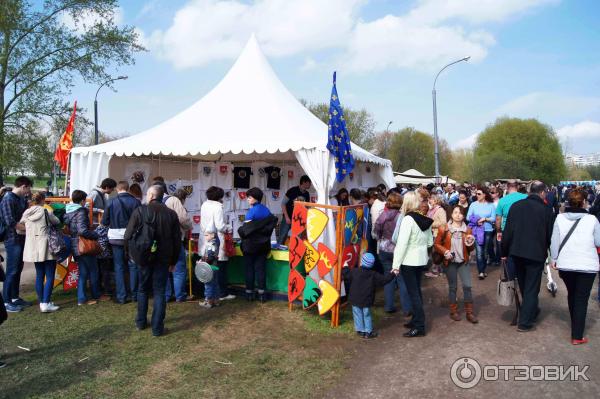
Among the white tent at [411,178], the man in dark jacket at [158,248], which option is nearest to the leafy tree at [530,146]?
the white tent at [411,178]

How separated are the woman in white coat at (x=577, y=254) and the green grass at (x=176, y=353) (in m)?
2.43

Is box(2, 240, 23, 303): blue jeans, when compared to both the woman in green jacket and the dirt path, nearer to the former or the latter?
the dirt path

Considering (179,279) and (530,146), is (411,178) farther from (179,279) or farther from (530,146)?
(530,146)

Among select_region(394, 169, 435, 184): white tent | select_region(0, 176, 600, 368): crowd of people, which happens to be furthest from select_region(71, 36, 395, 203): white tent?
select_region(394, 169, 435, 184): white tent

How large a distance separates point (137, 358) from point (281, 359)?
1.50m

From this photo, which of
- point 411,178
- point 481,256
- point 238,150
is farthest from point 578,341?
point 411,178

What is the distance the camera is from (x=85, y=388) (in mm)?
3803

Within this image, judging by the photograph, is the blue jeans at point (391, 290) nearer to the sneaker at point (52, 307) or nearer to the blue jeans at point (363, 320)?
the blue jeans at point (363, 320)

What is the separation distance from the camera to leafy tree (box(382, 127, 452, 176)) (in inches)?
2109

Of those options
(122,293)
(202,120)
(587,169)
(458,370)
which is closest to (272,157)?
(202,120)

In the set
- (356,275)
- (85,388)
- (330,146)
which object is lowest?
(85,388)

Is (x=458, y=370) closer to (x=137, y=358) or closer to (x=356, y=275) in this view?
(x=356, y=275)

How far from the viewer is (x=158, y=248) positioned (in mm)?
4969

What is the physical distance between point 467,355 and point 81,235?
205 inches
